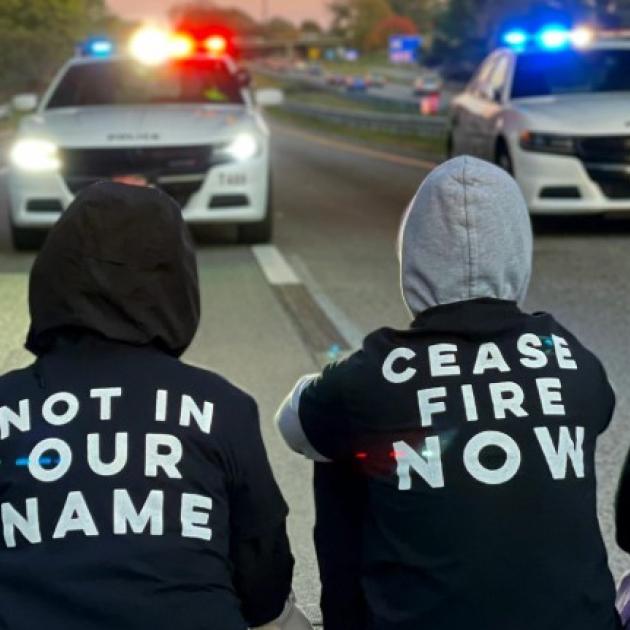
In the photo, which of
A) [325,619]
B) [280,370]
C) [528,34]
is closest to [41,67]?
[528,34]

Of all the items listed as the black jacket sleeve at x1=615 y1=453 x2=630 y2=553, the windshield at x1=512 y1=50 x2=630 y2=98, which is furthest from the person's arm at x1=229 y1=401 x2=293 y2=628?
the windshield at x1=512 y1=50 x2=630 y2=98

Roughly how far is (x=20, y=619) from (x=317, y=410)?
2.29 ft

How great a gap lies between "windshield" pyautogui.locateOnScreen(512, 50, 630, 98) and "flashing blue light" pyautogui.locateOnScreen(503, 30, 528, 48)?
852 mm

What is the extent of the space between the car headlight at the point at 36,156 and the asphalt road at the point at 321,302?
2.50ft

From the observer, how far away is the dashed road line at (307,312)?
22.9 ft

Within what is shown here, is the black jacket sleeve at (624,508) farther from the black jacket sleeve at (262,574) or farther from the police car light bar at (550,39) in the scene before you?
the police car light bar at (550,39)

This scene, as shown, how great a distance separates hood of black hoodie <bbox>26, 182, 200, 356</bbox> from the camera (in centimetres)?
226

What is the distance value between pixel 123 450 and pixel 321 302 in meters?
6.18

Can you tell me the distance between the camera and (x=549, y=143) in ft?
35.5

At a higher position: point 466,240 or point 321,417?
point 466,240

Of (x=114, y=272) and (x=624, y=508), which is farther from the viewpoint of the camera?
(x=624, y=508)

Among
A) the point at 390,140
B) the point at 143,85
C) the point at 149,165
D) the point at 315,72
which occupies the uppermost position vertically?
the point at 143,85

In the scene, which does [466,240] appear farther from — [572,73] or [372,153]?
[372,153]

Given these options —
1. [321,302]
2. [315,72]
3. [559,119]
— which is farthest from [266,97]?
[315,72]
